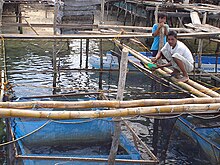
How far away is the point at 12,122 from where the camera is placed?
6676 millimetres

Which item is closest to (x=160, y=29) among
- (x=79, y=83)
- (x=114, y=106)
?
(x=114, y=106)

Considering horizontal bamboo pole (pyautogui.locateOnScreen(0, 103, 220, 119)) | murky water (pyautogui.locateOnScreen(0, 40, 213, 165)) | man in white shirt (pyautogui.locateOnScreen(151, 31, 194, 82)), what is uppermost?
man in white shirt (pyautogui.locateOnScreen(151, 31, 194, 82))

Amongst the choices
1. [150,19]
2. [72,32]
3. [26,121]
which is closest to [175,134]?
[26,121]

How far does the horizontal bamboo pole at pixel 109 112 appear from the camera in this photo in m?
3.76

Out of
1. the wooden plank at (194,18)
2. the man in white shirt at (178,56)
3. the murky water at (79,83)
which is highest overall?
the wooden plank at (194,18)

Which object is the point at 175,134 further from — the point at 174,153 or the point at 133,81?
the point at 133,81

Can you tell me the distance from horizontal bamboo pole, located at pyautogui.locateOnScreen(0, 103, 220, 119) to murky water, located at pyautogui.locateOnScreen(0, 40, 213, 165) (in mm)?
2720

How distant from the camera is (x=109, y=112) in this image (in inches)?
156

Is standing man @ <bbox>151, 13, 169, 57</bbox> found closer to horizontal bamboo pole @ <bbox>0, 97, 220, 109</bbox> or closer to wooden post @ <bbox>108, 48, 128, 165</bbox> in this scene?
wooden post @ <bbox>108, 48, 128, 165</bbox>

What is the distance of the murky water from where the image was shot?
757 cm

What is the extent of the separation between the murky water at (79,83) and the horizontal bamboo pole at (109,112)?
272cm

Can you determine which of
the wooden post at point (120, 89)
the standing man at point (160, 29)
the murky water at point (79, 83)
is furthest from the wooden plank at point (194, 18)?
the wooden post at point (120, 89)

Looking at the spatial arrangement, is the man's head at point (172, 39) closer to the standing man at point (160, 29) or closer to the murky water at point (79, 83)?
the standing man at point (160, 29)

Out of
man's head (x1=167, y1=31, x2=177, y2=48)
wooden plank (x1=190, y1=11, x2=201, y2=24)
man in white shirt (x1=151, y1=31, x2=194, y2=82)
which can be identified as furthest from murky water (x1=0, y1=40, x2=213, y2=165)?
wooden plank (x1=190, y1=11, x2=201, y2=24)
